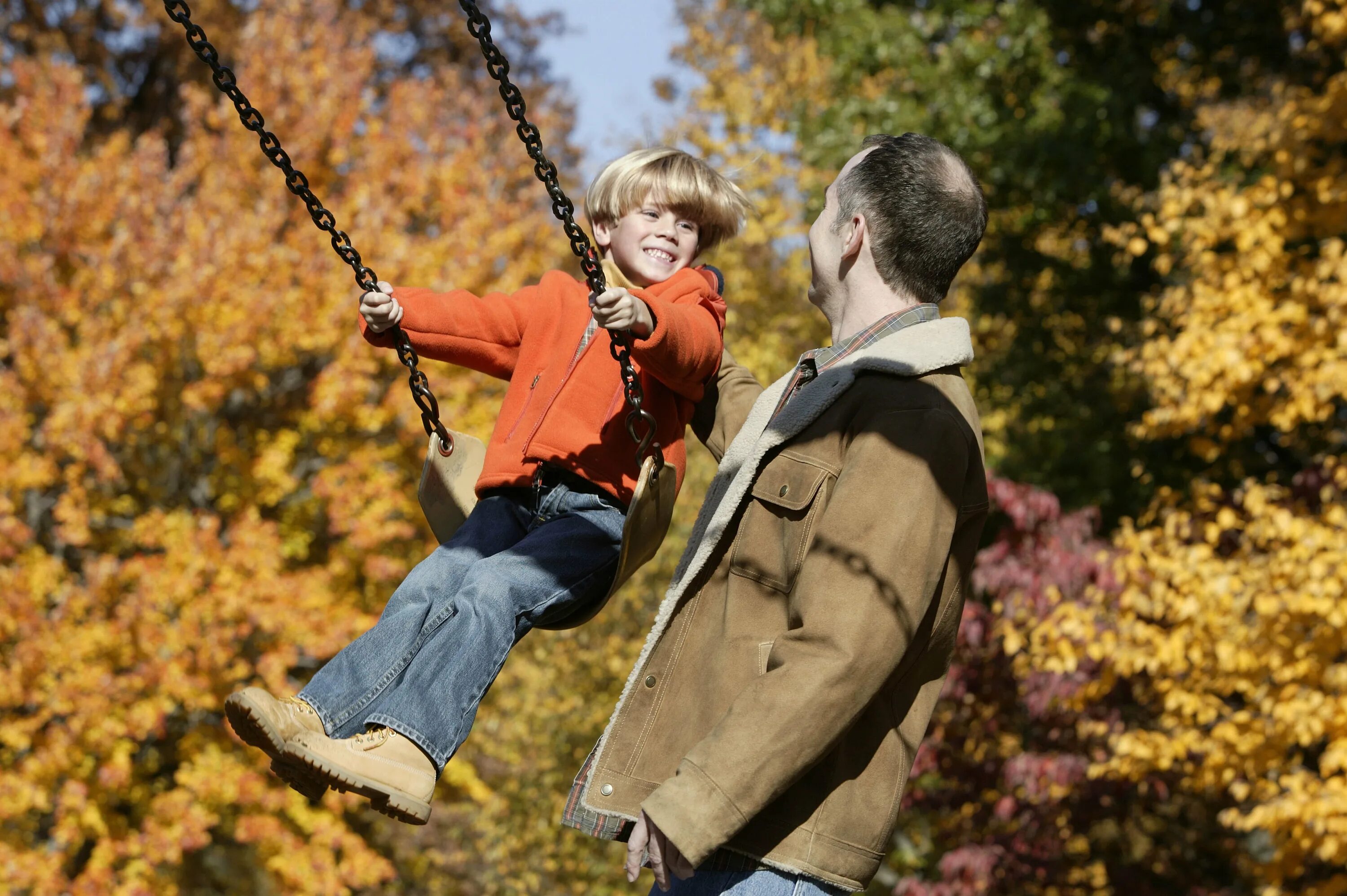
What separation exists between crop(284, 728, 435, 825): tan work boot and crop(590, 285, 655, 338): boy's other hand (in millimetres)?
880

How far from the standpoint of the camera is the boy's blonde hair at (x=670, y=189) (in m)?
3.03

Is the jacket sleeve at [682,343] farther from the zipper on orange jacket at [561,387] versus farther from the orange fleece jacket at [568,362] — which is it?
the zipper on orange jacket at [561,387]

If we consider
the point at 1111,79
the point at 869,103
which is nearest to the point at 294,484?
the point at 869,103

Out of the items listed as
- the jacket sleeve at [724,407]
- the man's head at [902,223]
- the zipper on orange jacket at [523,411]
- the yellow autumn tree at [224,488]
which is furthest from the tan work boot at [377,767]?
the yellow autumn tree at [224,488]

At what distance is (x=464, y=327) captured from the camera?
2.97 metres

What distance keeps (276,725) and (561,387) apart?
997 millimetres

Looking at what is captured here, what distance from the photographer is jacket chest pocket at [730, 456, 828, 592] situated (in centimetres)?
219

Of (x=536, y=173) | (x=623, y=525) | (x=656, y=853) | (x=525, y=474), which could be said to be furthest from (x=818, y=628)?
(x=536, y=173)

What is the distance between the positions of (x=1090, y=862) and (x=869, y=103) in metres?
7.56

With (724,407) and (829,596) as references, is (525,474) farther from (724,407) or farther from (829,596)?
(829,596)

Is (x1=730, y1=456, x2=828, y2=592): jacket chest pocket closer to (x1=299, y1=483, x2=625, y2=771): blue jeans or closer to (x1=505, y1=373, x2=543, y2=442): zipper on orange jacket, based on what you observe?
(x1=299, y1=483, x2=625, y2=771): blue jeans

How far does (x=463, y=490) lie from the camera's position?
290 cm

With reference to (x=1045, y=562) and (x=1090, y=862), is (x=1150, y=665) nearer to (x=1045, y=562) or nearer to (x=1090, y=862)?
(x=1045, y=562)

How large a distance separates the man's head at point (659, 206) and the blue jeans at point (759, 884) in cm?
148
